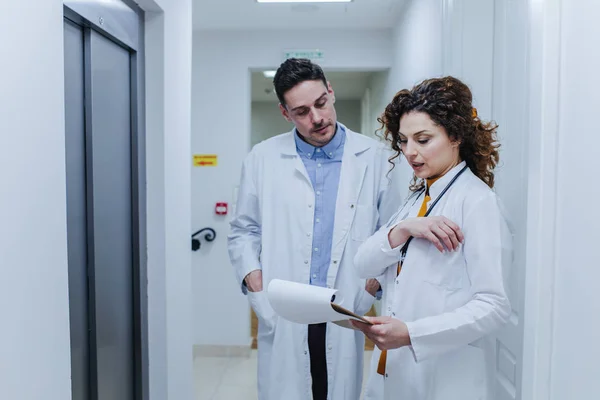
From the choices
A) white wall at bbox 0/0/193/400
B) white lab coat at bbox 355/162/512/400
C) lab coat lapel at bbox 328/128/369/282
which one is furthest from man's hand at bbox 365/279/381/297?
white wall at bbox 0/0/193/400

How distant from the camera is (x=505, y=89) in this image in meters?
1.65

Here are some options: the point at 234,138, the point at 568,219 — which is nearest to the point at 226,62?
the point at 234,138

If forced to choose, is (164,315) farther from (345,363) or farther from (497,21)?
(497,21)

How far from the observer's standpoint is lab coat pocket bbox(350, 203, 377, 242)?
168cm

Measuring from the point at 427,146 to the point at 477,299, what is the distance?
359 mm

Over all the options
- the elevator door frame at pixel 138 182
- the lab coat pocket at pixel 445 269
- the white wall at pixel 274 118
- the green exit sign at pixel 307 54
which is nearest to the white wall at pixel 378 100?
the green exit sign at pixel 307 54

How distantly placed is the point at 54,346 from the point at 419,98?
967mm

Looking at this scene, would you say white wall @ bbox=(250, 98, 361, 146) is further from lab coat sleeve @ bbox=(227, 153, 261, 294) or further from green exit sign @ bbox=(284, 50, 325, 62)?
lab coat sleeve @ bbox=(227, 153, 261, 294)

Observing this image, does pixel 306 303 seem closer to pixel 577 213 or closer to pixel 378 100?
pixel 577 213

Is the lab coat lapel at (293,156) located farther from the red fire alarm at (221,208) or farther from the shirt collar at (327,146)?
the red fire alarm at (221,208)

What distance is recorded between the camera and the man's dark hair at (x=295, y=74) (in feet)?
5.34

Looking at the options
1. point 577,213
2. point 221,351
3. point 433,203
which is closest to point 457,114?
point 433,203

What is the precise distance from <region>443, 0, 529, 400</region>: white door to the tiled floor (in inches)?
74.6

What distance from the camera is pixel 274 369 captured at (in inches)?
67.8
